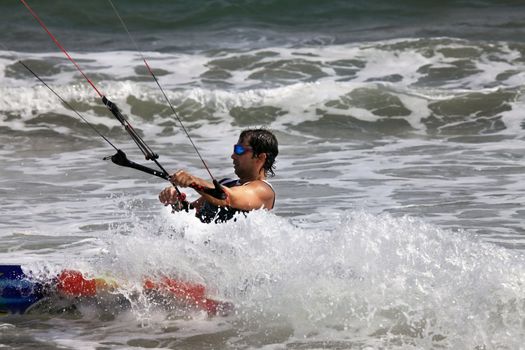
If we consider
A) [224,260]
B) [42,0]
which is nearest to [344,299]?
[224,260]

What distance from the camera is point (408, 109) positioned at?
14109 mm

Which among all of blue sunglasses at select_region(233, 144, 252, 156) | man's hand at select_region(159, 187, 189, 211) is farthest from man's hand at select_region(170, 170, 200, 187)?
blue sunglasses at select_region(233, 144, 252, 156)

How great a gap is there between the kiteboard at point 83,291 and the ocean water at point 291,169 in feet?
0.17

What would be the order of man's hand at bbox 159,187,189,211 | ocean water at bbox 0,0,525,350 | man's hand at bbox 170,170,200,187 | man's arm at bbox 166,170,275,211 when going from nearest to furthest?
1. man's hand at bbox 170,170,200,187
2. ocean water at bbox 0,0,525,350
3. man's arm at bbox 166,170,275,211
4. man's hand at bbox 159,187,189,211

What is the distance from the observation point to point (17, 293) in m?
6.02

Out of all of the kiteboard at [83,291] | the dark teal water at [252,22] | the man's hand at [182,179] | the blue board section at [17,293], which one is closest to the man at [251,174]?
the kiteboard at [83,291]

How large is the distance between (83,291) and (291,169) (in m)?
4.99

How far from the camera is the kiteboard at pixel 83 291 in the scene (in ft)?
19.2

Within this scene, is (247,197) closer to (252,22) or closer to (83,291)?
(83,291)

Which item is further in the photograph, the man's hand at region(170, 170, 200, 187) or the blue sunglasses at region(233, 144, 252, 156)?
the blue sunglasses at region(233, 144, 252, 156)

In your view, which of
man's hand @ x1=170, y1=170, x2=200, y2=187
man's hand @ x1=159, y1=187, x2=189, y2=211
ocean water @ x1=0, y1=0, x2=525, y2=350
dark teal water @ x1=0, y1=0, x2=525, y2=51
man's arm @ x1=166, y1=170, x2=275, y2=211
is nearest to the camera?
man's hand @ x1=170, y1=170, x2=200, y2=187

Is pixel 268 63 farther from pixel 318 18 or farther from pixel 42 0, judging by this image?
pixel 42 0

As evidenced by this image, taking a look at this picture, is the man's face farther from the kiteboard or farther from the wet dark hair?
the kiteboard

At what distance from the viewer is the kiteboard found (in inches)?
230
